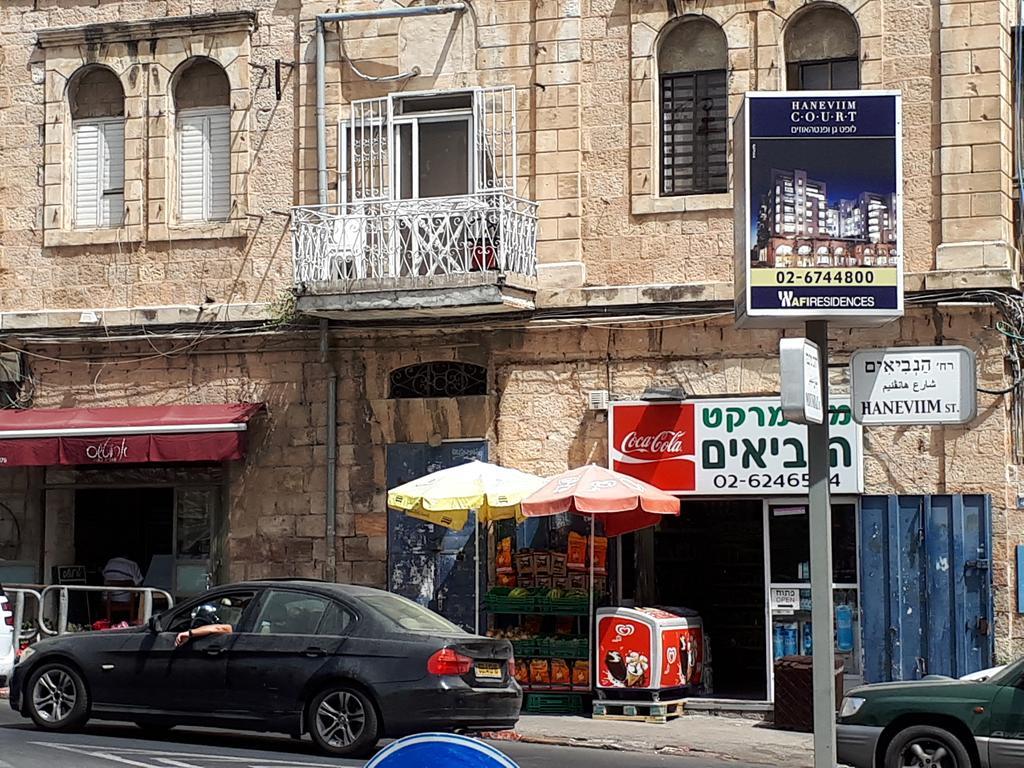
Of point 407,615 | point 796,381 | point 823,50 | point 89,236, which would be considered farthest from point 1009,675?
point 89,236

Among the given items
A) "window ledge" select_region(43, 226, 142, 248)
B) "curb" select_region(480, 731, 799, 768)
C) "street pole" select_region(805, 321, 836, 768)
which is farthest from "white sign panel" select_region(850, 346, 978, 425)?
"window ledge" select_region(43, 226, 142, 248)

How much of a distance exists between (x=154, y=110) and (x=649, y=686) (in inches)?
375

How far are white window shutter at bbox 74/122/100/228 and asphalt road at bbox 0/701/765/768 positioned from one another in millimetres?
7721

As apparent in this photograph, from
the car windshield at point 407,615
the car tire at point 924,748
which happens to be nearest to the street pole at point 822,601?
the car tire at point 924,748

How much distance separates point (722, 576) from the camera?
21469mm

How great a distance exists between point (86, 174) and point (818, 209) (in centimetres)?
1442

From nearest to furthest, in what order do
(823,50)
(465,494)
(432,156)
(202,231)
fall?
(465,494) < (823,50) < (432,156) < (202,231)

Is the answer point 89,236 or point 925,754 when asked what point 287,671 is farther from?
point 89,236

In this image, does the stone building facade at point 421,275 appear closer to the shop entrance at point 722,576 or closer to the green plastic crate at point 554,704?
the shop entrance at point 722,576

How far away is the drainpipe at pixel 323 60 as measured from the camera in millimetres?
20828

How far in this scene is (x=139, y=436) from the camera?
68.7ft

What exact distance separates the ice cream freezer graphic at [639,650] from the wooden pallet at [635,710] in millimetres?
164

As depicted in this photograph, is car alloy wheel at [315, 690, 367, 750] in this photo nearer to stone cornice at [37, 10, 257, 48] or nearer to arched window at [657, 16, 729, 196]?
arched window at [657, 16, 729, 196]

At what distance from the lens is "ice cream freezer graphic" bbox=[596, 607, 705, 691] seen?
18281 millimetres
